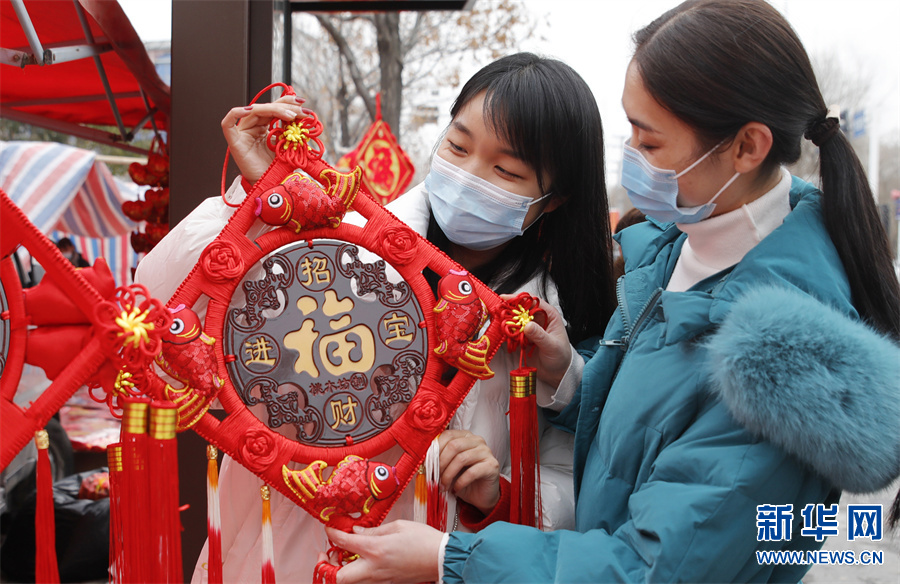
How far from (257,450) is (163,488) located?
7.7 inches

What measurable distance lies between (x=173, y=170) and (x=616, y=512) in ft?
5.94

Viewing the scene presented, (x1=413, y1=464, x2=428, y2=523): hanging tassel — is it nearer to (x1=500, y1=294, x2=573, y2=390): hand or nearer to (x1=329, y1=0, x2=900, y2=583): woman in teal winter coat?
(x1=329, y1=0, x2=900, y2=583): woman in teal winter coat

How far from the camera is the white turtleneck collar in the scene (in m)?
1.25

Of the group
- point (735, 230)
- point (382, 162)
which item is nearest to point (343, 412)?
point (735, 230)

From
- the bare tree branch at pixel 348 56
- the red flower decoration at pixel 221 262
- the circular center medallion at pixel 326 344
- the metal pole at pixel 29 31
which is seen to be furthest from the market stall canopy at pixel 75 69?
the bare tree branch at pixel 348 56

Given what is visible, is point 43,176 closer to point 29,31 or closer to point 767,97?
point 29,31

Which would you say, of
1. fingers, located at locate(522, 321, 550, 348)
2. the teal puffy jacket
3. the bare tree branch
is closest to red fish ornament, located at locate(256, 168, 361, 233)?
fingers, located at locate(522, 321, 550, 348)

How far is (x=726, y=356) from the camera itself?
1.06 metres

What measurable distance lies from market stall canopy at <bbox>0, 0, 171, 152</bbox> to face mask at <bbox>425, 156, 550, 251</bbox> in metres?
1.36

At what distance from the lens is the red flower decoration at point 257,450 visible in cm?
126

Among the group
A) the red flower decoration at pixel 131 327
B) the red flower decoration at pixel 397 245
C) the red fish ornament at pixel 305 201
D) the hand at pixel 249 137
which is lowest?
the red flower decoration at pixel 131 327

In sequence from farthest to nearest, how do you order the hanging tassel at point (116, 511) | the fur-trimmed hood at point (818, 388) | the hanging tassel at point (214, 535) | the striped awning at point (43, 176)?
1. the striped awning at point (43, 176)
2. the hanging tassel at point (214, 535)
3. the hanging tassel at point (116, 511)
4. the fur-trimmed hood at point (818, 388)

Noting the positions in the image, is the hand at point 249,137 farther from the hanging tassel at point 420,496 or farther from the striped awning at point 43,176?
the striped awning at point 43,176

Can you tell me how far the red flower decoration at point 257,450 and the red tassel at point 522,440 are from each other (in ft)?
1.66
